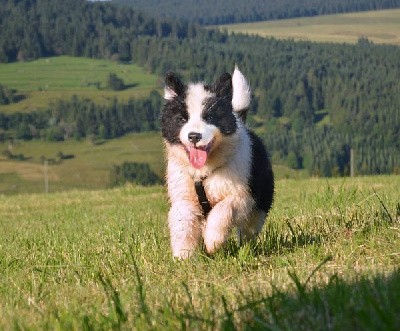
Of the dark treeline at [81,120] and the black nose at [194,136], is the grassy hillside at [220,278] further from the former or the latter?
the dark treeline at [81,120]

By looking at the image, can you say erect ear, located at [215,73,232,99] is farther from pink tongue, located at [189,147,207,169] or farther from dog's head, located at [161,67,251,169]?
pink tongue, located at [189,147,207,169]

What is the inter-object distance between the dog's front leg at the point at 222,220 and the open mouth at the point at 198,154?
0.35 metres

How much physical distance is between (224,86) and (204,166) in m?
0.69

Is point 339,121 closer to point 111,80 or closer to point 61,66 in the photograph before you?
point 111,80

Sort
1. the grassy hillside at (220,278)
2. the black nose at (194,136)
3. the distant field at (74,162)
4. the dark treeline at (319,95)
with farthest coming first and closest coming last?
the dark treeline at (319,95) < the distant field at (74,162) < the black nose at (194,136) < the grassy hillside at (220,278)

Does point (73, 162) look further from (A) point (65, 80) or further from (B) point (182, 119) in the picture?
(B) point (182, 119)

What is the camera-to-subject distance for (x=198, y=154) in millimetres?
6586

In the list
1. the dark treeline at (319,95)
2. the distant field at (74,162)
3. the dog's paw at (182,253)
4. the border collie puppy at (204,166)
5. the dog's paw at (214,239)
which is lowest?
the distant field at (74,162)

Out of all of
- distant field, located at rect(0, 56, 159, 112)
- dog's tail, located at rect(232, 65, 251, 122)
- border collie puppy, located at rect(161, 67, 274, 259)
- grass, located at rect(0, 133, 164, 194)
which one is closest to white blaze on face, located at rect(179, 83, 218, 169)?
border collie puppy, located at rect(161, 67, 274, 259)

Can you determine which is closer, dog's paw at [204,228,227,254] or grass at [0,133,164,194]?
dog's paw at [204,228,227,254]

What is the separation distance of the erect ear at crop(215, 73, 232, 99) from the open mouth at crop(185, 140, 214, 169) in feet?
1.68

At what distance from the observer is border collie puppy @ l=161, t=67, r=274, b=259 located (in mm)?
6598

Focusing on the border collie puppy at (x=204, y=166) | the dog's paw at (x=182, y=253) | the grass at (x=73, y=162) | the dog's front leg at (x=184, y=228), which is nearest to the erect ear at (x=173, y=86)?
the border collie puppy at (x=204, y=166)

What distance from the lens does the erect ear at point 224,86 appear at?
695 centimetres
